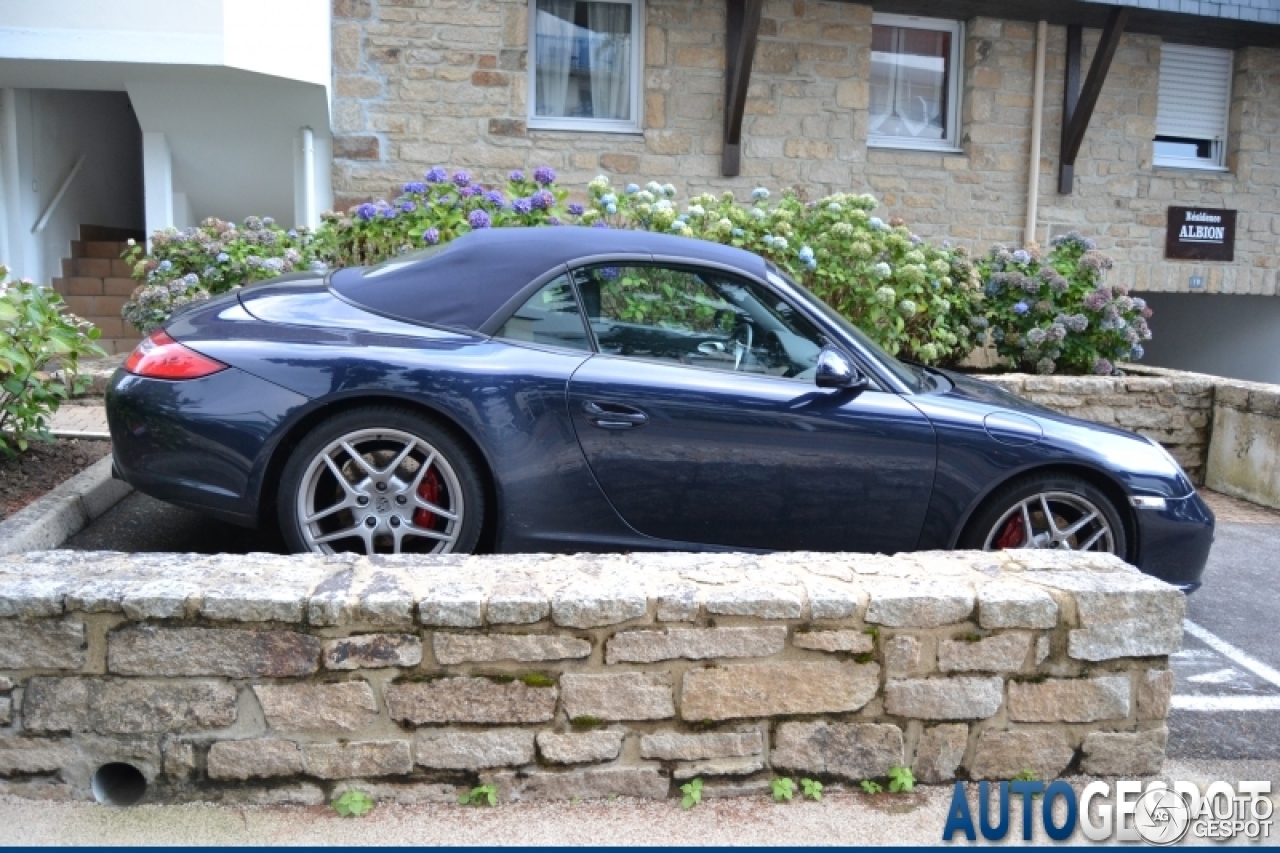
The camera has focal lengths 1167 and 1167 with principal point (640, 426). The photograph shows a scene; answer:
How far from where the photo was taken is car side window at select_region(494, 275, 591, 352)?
409cm

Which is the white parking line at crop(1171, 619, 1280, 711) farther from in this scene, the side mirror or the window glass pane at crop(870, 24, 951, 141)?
the window glass pane at crop(870, 24, 951, 141)

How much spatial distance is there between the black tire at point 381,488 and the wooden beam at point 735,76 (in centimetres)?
726

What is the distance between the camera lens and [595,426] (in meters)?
3.94

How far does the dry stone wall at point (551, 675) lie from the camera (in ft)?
9.62

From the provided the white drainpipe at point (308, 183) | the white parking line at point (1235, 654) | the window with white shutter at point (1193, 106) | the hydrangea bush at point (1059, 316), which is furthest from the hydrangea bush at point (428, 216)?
the window with white shutter at point (1193, 106)

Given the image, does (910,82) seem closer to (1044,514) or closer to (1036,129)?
(1036,129)

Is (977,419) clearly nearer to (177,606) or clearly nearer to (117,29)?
(177,606)

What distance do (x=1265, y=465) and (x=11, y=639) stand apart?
7189 millimetres

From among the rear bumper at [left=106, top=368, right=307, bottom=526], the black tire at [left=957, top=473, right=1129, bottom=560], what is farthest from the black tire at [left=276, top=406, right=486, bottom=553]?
the black tire at [left=957, top=473, right=1129, bottom=560]

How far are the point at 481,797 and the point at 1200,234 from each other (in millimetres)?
11389

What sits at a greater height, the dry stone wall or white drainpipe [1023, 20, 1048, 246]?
white drainpipe [1023, 20, 1048, 246]

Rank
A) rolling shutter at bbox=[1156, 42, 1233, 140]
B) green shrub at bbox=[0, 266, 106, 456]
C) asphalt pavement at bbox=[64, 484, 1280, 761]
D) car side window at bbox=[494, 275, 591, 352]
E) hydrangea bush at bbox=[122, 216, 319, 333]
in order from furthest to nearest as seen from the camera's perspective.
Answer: rolling shutter at bbox=[1156, 42, 1233, 140] → hydrangea bush at bbox=[122, 216, 319, 333] → green shrub at bbox=[0, 266, 106, 456] → car side window at bbox=[494, 275, 591, 352] → asphalt pavement at bbox=[64, 484, 1280, 761]

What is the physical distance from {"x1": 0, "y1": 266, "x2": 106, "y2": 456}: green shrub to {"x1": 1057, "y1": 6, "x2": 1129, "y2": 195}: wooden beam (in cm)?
935

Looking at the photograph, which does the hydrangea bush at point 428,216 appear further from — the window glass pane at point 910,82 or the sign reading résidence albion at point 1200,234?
the sign reading résidence albion at point 1200,234
